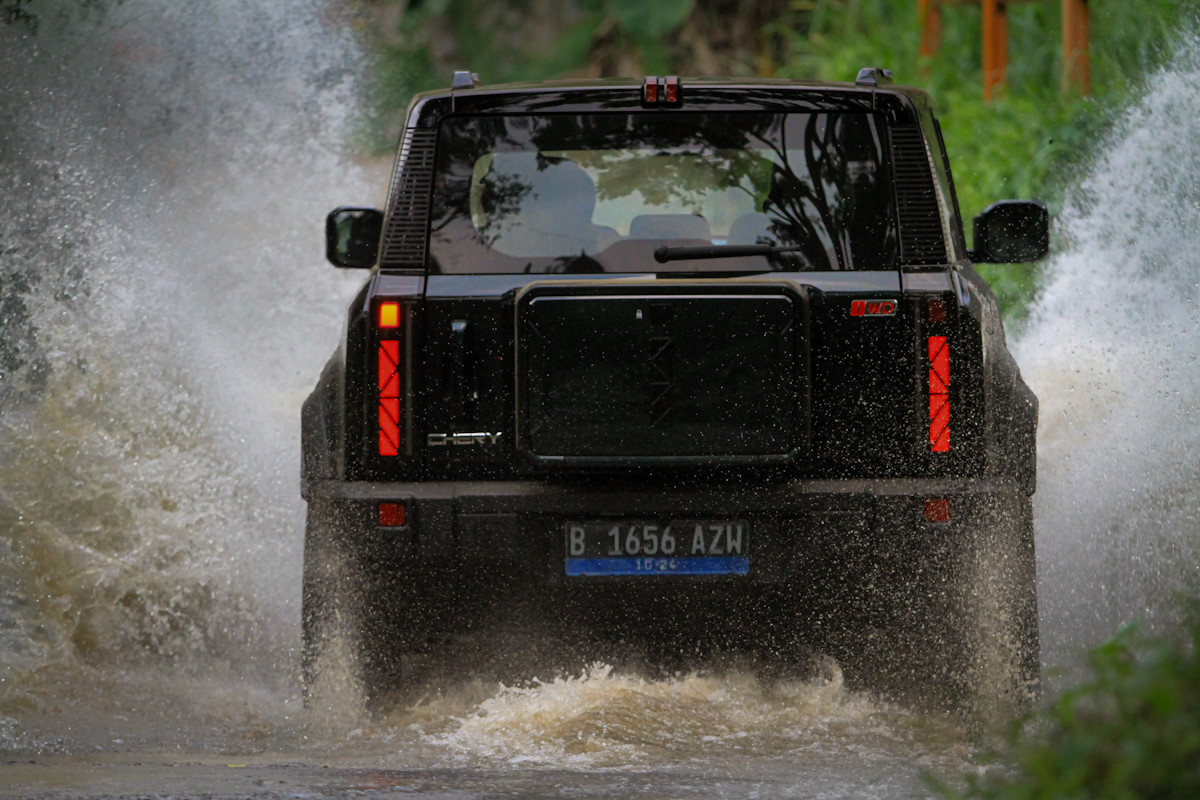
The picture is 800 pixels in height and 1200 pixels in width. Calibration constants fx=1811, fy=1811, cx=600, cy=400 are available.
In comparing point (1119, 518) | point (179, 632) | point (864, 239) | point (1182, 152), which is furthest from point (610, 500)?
point (1182, 152)

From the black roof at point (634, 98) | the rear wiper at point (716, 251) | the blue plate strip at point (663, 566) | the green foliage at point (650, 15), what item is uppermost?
the green foliage at point (650, 15)

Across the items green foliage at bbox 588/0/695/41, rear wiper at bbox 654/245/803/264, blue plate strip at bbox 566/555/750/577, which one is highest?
green foliage at bbox 588/0/695/41

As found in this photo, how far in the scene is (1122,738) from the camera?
8.54ft

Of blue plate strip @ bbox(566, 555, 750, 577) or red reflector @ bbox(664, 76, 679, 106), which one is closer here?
blue plate strip @ bbox(566, 555, 750, 577)

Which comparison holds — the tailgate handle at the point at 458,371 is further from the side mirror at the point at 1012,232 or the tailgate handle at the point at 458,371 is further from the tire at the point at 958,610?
the side mirror at the point at 1012,232

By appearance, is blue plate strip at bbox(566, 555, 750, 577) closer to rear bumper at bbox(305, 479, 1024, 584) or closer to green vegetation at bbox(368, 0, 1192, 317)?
rear bumper at bbox(305, 479, 1024, 584)

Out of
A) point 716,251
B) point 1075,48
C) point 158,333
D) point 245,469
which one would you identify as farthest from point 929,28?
point 716,251

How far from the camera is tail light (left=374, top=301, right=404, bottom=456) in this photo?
4.82m

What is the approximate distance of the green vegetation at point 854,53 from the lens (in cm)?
1188

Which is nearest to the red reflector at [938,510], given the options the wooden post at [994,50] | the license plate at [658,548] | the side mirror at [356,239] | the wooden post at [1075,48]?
→ the license plate at [658,548]

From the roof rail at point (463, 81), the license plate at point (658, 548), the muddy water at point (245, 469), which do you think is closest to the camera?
the muddy water at point (245, 469)

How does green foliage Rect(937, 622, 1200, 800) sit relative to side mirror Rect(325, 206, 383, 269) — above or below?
below

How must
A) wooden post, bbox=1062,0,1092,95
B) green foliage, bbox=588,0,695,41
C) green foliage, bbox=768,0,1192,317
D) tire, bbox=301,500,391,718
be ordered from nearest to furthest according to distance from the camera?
1. tire, bbox=301,500,391,718
2. green foliage, bbox=768,0,1192,317
3. wooden post, bbox=1062,0,1092,95
4. green foliage, bbox=588,0,695,41

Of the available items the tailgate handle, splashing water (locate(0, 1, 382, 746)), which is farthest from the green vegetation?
the tailgate handle
